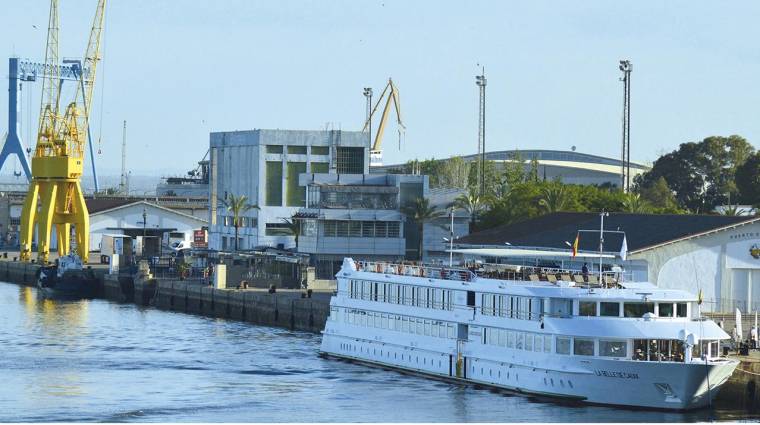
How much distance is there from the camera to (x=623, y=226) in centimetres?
8919

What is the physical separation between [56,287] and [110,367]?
58027mm

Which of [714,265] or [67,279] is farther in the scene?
[67,279]

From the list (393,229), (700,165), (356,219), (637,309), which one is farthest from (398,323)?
(700,165)

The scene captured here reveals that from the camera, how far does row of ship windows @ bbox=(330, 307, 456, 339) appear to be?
7038 centimetres

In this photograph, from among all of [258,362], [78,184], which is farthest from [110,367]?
[78,184]

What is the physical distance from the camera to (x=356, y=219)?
120188 millimetres

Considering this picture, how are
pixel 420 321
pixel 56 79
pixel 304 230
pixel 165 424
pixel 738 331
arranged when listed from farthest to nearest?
pixel 56 79 < pixel 304 230 < pixel 420 321 < pixel 738 331 < pixel 165 424

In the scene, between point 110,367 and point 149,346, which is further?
point 149,346

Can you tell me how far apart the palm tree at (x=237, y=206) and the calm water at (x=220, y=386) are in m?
50.6

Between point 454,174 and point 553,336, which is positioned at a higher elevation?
point 454,174

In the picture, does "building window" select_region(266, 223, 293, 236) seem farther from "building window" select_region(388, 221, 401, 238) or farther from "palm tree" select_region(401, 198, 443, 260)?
"building window" select_region(388, 221, 401, 238)

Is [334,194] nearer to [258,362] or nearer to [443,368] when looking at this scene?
[258,362]

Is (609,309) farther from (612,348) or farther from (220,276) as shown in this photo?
(220,276)

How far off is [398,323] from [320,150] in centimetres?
7670
